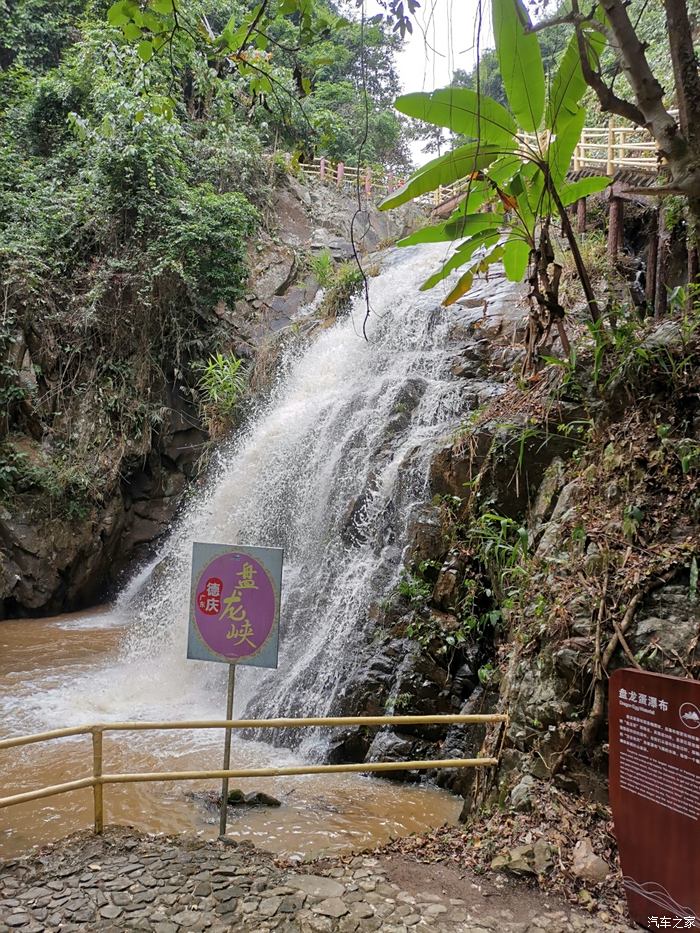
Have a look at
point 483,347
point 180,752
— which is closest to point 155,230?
point 483,347

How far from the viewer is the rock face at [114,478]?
11008 mm

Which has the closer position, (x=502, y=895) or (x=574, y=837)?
(x=502, y=895)

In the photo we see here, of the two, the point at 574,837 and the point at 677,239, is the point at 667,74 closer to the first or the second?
the point at 677,239

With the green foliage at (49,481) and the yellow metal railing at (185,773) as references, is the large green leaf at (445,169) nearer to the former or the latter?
the yellow metal railing at (185,773)

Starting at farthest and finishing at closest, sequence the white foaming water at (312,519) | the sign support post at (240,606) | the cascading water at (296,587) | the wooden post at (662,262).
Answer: the white foaming water at (312,519)
the wooden post at (662,262)
the cascading water at (296,587)
the sign support post at (240,606)

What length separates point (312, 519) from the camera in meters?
8.51

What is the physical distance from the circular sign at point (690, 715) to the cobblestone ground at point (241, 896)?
3.21ft

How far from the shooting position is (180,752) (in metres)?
5.90

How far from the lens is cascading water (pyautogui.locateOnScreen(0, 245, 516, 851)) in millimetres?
5262

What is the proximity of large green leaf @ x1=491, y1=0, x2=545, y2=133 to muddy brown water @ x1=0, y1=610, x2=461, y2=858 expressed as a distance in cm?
515

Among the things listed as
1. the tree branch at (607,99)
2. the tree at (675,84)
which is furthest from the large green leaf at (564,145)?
the tree at (675,84)

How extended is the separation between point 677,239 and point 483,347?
248cm

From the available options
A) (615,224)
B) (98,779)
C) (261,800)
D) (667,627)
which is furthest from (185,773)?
(615,224)

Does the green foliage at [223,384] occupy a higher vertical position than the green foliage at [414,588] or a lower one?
higher
